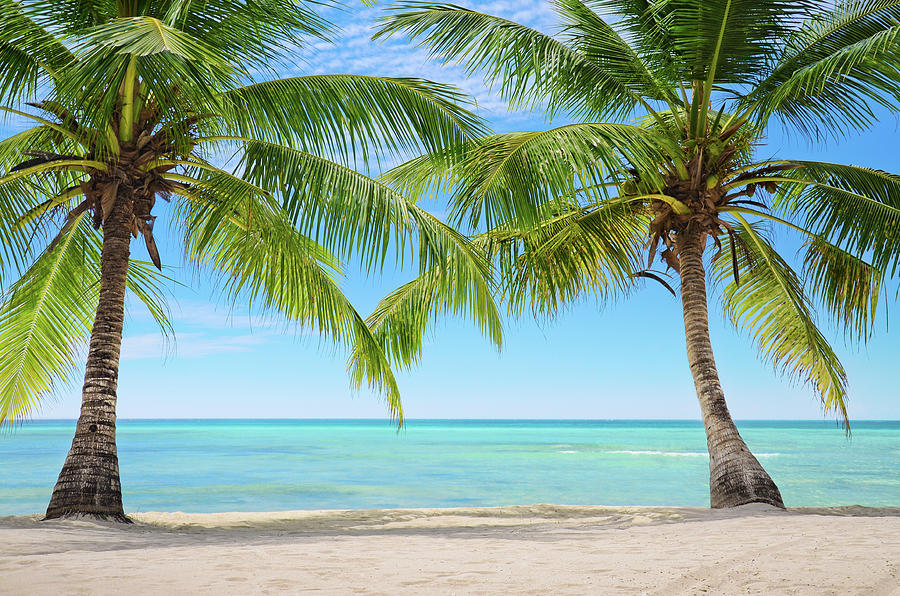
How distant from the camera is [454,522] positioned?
705 cm

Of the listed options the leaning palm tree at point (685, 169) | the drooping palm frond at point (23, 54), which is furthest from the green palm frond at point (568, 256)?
the drooping palm frond at point (23, 54)

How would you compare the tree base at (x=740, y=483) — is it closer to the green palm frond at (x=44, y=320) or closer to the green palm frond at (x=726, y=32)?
the green palm frond at (x=726, y=32)

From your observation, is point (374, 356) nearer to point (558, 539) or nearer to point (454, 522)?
point (454, 522)

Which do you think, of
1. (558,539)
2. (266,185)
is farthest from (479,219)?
(558,539)

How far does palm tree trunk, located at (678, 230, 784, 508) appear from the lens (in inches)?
305

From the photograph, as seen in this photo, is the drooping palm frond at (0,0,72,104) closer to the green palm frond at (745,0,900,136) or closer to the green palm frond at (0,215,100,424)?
the green palm frond at (0,215,100,424)

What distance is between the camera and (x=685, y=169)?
8.20m

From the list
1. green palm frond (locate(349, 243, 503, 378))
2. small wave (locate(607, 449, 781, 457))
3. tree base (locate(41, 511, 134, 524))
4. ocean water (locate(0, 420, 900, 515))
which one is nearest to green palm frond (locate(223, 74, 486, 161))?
green palm frond (locate(349, 243, 503, 378))

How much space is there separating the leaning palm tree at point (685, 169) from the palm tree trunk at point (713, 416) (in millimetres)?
17

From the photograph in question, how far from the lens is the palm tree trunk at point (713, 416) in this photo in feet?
25.4

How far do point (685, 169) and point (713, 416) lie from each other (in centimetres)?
278

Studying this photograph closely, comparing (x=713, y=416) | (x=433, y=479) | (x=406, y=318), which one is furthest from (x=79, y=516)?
(x=433, y=479)

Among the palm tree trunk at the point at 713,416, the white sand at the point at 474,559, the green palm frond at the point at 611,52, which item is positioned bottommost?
the white sand at the point at 474,559

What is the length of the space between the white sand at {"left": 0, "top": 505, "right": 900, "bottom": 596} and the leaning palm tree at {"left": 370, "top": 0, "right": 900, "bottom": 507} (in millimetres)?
2863
